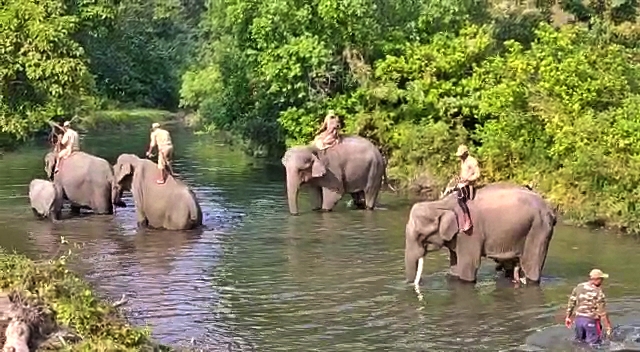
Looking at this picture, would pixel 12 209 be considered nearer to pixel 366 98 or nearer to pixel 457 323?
pixel 366 98

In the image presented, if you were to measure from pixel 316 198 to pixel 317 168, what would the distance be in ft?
9.36

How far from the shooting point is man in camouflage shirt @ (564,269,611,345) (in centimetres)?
1386

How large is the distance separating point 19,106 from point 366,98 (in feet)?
28.9

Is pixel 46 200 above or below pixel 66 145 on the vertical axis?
below

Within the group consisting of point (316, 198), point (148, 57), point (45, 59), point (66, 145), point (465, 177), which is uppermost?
point (45, 59)

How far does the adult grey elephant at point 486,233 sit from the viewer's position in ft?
58.0

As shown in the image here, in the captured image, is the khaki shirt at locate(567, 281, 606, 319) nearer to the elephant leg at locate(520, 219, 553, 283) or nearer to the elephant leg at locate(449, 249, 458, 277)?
the elephant leg at locate(520, 219, 553, 283)

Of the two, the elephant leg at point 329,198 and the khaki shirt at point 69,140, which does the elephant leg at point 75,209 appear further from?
the elephant leg at point 329,198

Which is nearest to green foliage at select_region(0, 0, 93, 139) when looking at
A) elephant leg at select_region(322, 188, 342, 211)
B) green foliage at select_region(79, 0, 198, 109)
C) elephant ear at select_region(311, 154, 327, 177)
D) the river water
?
the river water

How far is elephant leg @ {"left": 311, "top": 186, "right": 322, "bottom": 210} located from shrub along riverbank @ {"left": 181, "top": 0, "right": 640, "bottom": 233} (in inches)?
85.9

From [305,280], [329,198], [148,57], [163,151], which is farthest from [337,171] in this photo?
[148,57]

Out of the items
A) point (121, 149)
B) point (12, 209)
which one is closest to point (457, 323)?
point (12, 209)

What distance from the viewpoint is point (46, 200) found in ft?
77.8

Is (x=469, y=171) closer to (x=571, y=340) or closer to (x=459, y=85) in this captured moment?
(x=571, y=340)
